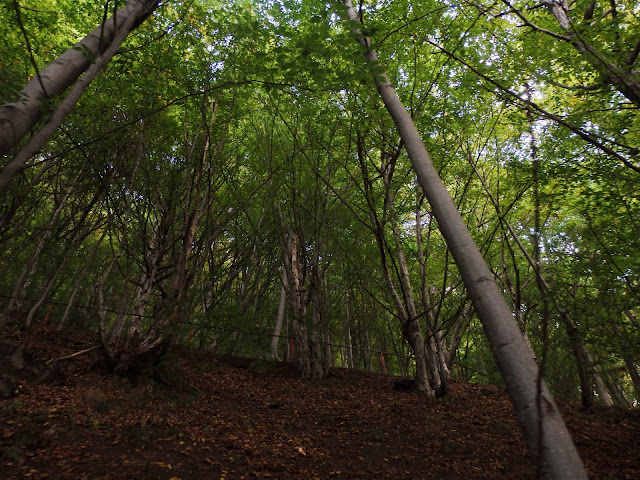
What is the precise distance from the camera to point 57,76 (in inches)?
85.0

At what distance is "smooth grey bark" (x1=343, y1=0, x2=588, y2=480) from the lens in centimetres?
123

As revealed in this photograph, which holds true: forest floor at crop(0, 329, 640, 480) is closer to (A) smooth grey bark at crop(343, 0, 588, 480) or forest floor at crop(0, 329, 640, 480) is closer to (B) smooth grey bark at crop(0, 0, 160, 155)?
(A) smooth grey bark at crop(343, 0, 588, 480)

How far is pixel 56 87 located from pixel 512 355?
322cm

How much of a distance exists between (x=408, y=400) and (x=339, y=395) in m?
1.33

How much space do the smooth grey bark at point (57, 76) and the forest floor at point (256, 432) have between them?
2.96 metres

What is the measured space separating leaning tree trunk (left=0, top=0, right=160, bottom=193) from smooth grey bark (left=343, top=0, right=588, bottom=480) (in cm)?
236

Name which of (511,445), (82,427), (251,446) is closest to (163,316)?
(82,427)

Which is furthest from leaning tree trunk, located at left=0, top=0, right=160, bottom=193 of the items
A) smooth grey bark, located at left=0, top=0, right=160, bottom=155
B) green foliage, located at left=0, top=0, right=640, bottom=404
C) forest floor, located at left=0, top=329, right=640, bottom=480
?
forest floor, located at left=0, top=329, right=640, bottom=480

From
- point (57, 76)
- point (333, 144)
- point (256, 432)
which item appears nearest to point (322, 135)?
point (333, 144)

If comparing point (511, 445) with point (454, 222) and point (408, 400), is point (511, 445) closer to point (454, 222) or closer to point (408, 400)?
point (408, 400)

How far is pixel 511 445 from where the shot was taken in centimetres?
427

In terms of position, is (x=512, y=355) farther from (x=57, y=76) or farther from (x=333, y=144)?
(x=333, y=144)

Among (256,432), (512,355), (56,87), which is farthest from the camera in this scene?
(256,432)

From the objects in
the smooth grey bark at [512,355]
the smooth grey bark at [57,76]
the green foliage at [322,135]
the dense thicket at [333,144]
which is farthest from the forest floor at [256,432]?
the smooth grey bark at [57,76]
